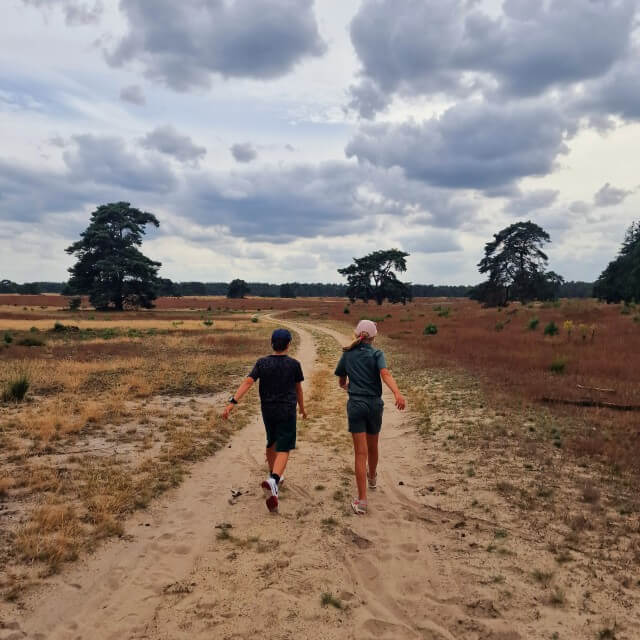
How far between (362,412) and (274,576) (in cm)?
208

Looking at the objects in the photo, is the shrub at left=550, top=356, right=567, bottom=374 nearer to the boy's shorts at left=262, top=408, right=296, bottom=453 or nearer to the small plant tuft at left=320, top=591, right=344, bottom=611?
the boy's shorts at left=262, top=408, right=296, bottom=453

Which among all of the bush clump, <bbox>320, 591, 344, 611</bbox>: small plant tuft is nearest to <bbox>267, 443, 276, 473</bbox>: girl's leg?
<bbox>320, 591, 344, 611</bbox>: small plant tuft

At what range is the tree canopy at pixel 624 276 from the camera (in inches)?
1564

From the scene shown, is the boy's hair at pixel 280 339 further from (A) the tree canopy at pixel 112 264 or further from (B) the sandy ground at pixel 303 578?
(A) the tree canopy at pixel 112 264

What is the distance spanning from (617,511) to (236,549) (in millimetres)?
4567

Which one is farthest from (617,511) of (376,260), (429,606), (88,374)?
(376,260)

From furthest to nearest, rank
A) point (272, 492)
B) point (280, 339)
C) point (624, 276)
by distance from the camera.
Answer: point (624, 276)
point (280, 339)
point (272, 492)

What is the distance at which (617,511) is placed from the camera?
5.70 meters

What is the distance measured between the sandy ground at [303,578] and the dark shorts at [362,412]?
3.68 ft

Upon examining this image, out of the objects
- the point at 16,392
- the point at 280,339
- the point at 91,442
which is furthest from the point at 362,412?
the point at 16,392

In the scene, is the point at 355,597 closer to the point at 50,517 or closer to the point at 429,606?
the point at 429,606

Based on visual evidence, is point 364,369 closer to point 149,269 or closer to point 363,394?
point 363,394

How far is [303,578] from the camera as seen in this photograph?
4.42 metres

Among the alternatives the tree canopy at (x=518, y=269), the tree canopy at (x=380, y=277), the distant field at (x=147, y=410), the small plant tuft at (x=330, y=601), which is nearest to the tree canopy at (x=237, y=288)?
the tree canopy at (x=380, y=277)
